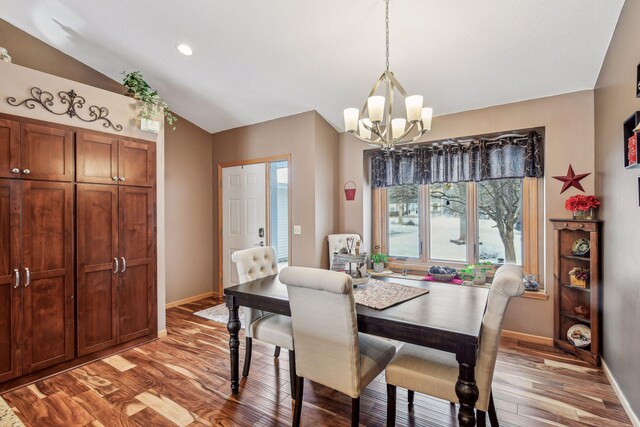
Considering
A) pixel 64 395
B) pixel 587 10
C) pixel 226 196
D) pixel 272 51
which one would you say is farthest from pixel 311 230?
pixel 587 10

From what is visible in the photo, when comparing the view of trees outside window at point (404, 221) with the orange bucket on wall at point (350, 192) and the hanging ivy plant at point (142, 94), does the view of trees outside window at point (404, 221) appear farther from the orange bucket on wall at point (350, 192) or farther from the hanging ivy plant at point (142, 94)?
the hanging ivy plant at point (142, 94)

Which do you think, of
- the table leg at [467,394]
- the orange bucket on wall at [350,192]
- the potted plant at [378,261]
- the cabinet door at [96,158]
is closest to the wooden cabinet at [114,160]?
the cabinet door at [96,158]

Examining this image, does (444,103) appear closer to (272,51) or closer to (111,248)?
(272,51)

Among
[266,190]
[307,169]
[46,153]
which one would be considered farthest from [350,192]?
[46,153]

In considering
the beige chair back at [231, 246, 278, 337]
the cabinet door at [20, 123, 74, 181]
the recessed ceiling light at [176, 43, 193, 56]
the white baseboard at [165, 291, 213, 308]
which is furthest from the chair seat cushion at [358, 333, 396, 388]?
the white baseboard at [165, 291, 213, 308]

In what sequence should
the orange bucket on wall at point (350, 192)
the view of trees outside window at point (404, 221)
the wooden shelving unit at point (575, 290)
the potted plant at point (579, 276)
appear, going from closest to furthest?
the wooden shelving unit at point (575, 290) → the potted plant at point (579, 276) → the view of trees outside window at point (404, 221) → the orange bucket on wall at point (350, 192)

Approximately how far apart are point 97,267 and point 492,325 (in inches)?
125

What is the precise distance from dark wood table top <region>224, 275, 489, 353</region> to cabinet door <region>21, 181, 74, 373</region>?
1.56 metres

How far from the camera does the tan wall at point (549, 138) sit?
9.78ft

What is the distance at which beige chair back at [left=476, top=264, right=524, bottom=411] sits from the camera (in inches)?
60.1

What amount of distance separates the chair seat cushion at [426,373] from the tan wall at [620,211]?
49.1 inches

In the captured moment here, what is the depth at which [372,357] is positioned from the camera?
6.30 ft

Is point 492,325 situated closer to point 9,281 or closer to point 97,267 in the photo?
point 97,267

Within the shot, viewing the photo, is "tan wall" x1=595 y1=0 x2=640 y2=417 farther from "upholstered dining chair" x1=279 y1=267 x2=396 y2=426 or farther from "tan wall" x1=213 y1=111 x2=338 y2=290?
"tan wall" x1=213 y1=111 x2=338 y2=290
